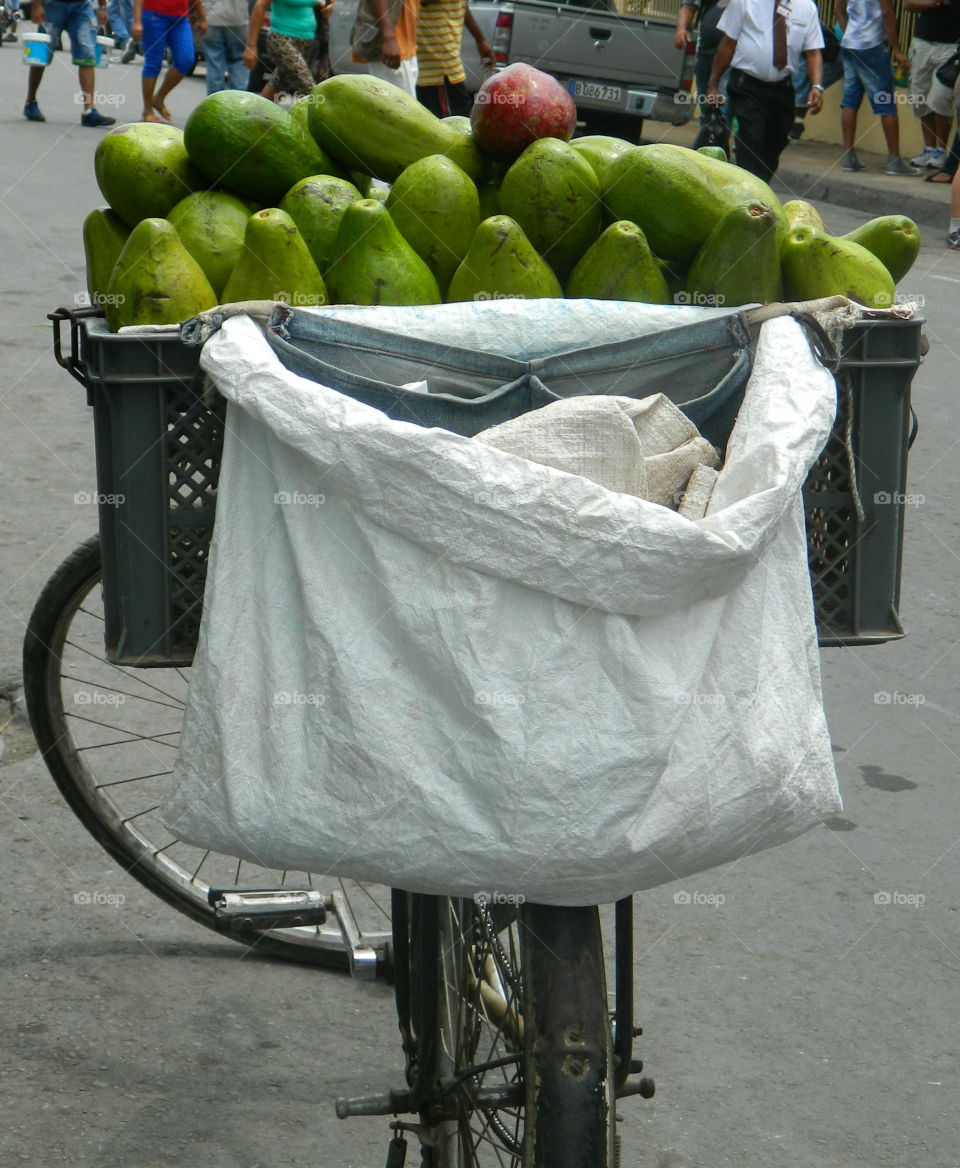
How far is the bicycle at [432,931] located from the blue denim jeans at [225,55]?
9.39 metres

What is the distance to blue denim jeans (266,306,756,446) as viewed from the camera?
1.66m

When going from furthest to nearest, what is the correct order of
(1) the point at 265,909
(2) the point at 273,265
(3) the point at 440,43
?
(3) the point at 440,43, (1) the point at 265,909, (2) the point at 273,265

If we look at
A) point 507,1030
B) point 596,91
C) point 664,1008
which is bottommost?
point 664,1008

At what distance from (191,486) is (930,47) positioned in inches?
457

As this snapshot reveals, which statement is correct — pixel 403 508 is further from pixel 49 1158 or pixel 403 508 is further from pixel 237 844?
pixel 49 1158

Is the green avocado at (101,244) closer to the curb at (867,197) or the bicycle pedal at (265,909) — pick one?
the bicycle pedal at (265,909)

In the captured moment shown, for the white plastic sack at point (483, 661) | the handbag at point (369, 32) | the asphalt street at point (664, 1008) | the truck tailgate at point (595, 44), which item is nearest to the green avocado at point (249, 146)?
the white plastic sack at point (483, 661)

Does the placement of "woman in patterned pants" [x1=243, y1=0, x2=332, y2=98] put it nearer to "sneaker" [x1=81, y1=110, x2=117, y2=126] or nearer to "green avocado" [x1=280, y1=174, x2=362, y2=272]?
"sneaker" [x1=81, y1=110, x2=117, y2=126]

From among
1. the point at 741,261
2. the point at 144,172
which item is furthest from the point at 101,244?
the point at 741,261

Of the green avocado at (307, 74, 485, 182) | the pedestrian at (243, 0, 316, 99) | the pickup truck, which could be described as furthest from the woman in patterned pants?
the green avocado at (307, 74, 485, 182)

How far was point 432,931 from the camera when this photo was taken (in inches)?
79.4

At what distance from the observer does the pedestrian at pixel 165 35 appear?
452 inches

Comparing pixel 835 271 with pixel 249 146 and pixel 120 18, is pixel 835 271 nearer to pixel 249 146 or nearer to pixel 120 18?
pixel 249 146

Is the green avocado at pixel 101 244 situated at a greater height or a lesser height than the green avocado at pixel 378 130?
lesser
